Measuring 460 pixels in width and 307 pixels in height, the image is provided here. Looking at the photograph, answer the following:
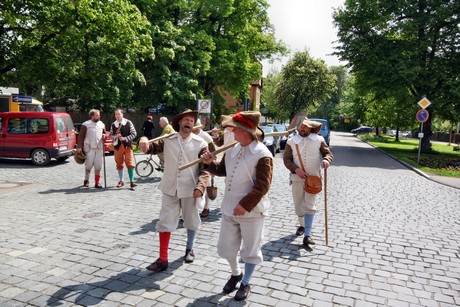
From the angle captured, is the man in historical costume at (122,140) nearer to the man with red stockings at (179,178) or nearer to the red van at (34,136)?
the man with red stockings at (179,178)

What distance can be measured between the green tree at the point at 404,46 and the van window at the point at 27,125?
19.9 m

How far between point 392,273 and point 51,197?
725cm

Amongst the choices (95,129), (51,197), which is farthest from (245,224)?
(95,129)

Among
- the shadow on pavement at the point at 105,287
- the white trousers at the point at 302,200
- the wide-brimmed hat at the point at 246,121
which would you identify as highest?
the wide-brimmed hat at the point at 246,121

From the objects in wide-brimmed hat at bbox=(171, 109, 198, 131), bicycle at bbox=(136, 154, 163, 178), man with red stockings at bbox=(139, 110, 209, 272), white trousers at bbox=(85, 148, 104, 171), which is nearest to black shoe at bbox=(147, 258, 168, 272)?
man with red stockings at bbox=(139, 110, 209, 272)

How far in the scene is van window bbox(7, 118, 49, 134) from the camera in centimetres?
1326

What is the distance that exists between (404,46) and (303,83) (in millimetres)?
27810

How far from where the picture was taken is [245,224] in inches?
144

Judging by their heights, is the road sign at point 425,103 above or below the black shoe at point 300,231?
above

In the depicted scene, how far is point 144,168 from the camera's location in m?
11.0

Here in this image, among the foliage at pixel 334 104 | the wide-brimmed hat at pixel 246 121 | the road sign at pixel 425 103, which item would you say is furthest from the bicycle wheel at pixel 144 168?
the foliage at pixel 334 104

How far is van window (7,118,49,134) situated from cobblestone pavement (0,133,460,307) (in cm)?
515

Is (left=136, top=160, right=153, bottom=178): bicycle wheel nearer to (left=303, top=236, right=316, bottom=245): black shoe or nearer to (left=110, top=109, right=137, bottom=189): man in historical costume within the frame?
(left=110, top=109, right=137, bottom=189): man in historical costume

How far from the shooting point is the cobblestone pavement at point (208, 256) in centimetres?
382
